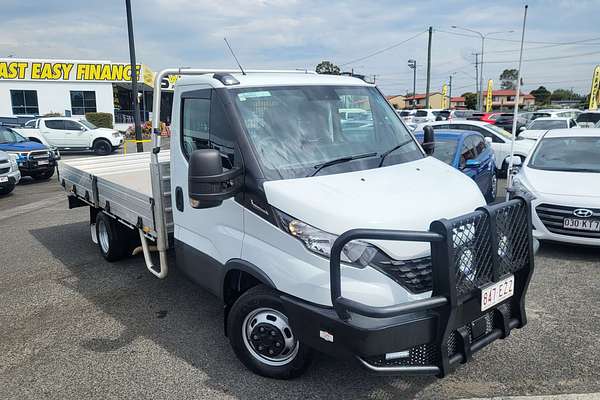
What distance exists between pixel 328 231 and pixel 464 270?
0.82m

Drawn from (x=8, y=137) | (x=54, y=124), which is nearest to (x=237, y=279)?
(x=8, y=137)

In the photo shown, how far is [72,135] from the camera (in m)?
21.6

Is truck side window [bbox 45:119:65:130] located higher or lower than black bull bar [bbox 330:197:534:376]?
higher

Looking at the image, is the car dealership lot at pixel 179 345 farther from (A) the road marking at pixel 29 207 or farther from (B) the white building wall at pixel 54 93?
(B) the white building wall at pixel 54 93

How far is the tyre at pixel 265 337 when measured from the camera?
3.28 m

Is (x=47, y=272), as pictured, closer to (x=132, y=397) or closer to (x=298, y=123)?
(x=132, y=397)

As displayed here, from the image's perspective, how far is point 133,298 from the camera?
5195 mm

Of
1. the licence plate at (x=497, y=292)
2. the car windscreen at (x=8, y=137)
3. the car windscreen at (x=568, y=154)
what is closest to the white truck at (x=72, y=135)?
the car windscreen at (x=8, y=137)

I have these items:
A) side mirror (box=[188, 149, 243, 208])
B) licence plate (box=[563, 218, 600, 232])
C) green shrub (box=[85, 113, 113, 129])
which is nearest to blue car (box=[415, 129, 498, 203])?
licence plate (box=[563, 218, 600, 232])

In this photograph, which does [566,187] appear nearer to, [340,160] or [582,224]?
[582,224]

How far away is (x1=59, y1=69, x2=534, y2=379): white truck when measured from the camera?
2.72m

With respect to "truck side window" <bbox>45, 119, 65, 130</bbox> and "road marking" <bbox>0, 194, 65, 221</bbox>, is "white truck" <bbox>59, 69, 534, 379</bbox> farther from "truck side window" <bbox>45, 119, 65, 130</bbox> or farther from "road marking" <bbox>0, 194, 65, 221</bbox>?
"truck side window" <bbox>45, 119, 65, 130</bbox>

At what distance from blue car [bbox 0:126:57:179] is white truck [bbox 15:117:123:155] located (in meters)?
6.34

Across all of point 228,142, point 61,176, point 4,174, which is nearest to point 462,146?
point 228,142
